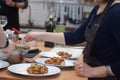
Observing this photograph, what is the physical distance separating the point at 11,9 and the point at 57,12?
27.9 inches

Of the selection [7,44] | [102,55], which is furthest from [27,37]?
[102,55]

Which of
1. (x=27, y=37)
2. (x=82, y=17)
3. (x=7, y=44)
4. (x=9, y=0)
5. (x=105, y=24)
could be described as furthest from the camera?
(x=82, y=17)

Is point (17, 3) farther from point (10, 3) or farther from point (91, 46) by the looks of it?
point (91, 46)

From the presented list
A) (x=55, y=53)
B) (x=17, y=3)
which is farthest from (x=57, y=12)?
(x=55, y=53)

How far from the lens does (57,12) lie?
3895 millimetres

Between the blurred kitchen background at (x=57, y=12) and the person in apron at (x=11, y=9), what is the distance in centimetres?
36

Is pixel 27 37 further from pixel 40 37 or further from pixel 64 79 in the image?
pixel 64 79

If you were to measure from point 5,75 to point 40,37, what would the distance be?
1.60 ft

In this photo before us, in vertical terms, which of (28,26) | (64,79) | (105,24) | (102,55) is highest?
(105,24)

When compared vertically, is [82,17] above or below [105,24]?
below

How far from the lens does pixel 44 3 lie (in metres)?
3.90

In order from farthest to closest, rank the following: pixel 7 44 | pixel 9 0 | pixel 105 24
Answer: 1. pixel 9 0
2. pixel 7 44
3. pixel 105 24

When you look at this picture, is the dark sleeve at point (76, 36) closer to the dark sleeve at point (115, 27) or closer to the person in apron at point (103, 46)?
the person in apron at point (103, 46)

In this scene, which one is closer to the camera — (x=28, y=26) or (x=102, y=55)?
(x=102, y=55)
